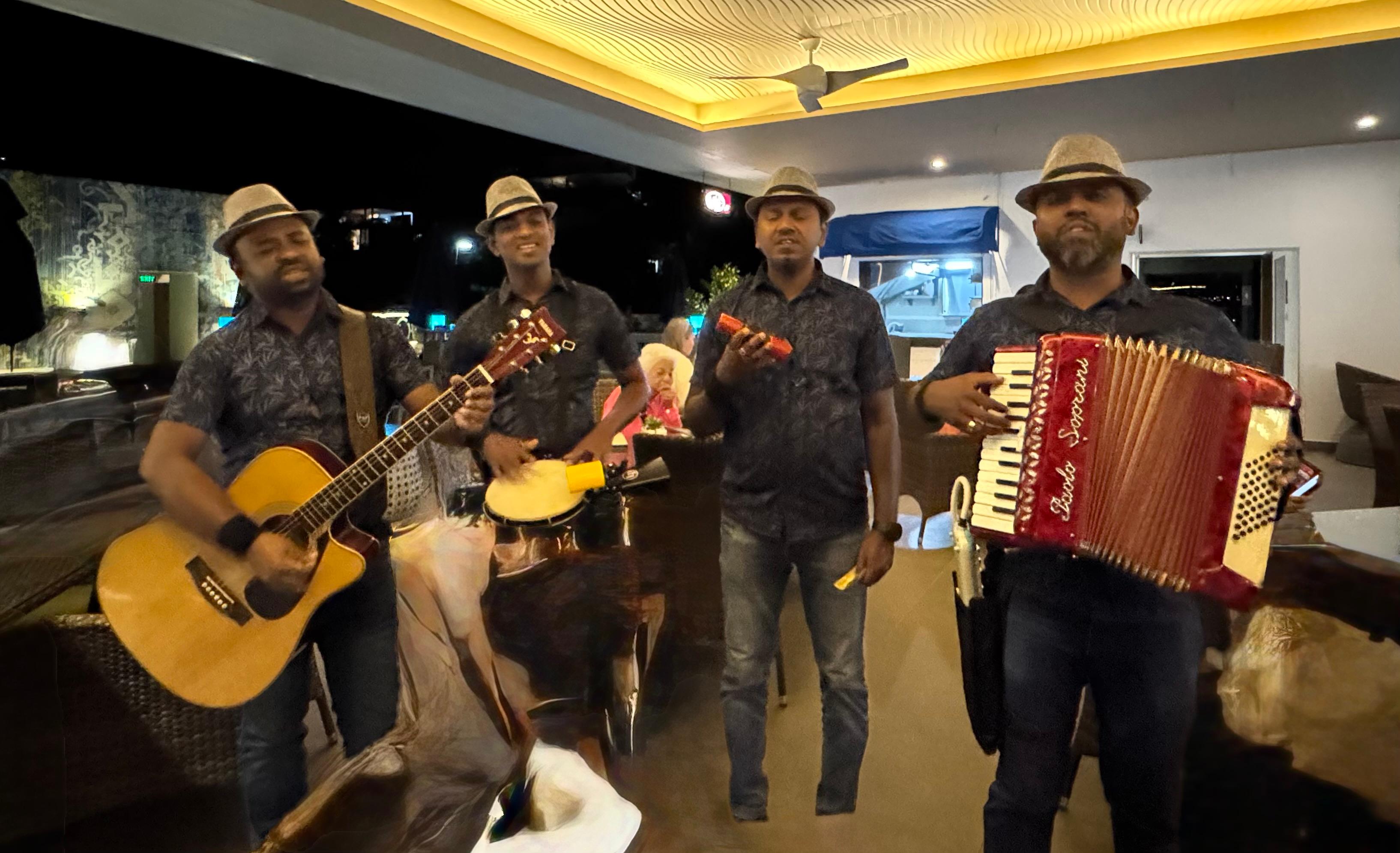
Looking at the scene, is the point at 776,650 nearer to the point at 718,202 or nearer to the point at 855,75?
the point at 718,202

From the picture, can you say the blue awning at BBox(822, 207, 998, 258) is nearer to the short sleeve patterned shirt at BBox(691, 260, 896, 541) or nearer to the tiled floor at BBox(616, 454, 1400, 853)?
the short sleeve patterned shirt at BBox(691, 260, 896, 541)

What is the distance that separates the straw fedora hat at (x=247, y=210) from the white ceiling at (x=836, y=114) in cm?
27

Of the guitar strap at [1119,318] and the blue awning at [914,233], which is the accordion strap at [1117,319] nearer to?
the guitar strap at [1119,318]

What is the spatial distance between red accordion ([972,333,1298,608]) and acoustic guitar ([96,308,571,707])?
1183 millimetres

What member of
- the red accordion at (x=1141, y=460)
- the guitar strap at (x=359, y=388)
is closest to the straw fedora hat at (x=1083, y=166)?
the red accordion at (x=1141, y=460)

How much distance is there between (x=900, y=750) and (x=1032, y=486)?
3.77ft

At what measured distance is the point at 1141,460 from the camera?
1.58 m

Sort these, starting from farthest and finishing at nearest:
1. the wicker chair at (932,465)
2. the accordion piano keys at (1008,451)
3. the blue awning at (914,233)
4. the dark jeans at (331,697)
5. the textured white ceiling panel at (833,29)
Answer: the wicker chair at (932,465) → the textured white ceiling panel at (833,29) → the blue awning at (914,233) → the dark jeans at (331,697) → the accordion piano keys at (1008,451)

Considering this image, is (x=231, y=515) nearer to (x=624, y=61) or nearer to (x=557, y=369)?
(x=557, y=369)

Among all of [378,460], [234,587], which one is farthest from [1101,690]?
[234,587]

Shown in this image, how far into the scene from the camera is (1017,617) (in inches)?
68.4

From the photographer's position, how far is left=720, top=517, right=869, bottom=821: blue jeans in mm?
2115

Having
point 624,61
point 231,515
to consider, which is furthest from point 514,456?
point 624,61

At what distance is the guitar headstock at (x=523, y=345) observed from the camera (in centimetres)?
202
